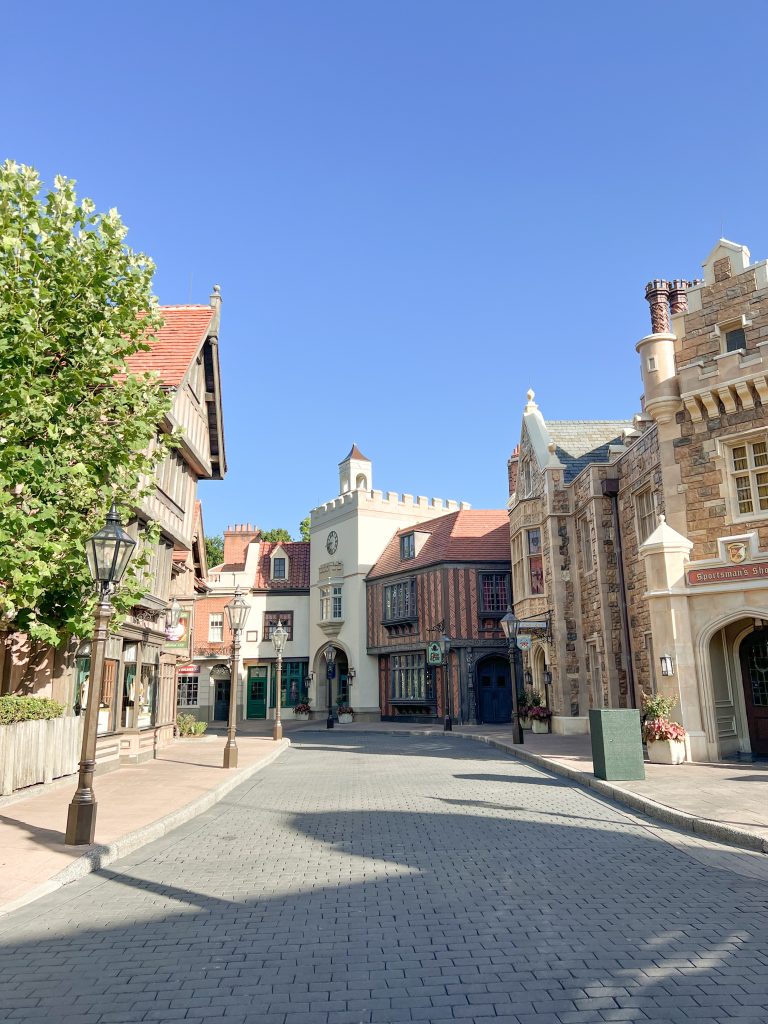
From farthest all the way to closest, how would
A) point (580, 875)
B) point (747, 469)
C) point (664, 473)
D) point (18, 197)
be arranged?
point (664, 473), point (747, 469), point (18, 197), point (580, 875)

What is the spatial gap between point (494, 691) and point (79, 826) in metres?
29.0

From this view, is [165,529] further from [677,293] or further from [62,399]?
[677,293]

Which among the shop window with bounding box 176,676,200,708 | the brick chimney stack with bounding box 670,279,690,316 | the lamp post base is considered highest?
the brick chimney stack with bounding box 670,279,690,316

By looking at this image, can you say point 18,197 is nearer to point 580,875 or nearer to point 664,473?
point 580,875

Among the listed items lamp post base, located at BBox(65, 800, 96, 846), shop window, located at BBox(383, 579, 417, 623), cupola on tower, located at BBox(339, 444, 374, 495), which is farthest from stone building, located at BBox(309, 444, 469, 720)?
lamp post base, located at BBox(65, 800, 96, 846)

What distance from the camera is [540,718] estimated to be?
26.9 metres

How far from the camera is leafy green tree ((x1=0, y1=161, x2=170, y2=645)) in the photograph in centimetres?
1076

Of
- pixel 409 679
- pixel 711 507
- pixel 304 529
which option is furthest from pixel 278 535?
pixel 711 507

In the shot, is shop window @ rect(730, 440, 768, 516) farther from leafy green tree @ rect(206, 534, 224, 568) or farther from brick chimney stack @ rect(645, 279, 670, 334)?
leafy green tree @ rect(206, 534, 224, 568)

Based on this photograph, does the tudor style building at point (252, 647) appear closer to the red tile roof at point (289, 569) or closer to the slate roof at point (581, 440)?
the red tile roof at point (289, 569)

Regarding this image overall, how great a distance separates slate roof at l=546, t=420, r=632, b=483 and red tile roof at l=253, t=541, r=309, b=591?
22186 mm

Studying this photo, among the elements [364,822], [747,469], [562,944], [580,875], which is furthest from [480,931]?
[747,469]

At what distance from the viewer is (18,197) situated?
1132 centimetres

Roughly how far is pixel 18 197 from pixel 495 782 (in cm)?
1273
